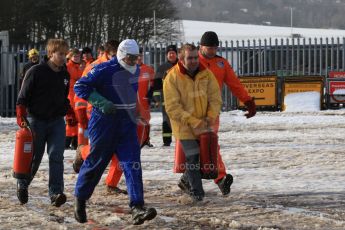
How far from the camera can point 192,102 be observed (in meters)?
8.11

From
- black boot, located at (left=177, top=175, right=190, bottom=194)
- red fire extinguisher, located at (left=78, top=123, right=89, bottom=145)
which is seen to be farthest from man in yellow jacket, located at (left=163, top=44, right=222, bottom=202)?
red fire extinguisher, located at (left=78, top=123, right=89, bottom=145)

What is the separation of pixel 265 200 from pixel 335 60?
57.7 ft

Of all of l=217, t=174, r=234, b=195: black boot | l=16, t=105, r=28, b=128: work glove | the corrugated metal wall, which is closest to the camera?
l=16, t=105, r=28, b=128: work glove

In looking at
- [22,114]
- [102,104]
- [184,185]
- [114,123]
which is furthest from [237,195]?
[22,114]

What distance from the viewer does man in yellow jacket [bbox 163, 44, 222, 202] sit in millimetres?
8039

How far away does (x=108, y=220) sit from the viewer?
722 centimetres

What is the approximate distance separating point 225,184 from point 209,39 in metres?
1.51

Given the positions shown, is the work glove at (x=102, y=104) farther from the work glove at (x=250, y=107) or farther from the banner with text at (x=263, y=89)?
the banner with text at (x=263, y=89)

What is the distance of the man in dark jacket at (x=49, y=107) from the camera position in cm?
814

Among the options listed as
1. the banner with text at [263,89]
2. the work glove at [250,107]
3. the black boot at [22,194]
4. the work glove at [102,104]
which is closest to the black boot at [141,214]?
the work glove at [102,104]

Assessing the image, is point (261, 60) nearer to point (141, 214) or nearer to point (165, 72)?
point (165, 72)

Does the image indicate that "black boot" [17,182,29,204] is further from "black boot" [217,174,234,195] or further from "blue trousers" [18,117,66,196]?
"black boot" [217,174,234,195]

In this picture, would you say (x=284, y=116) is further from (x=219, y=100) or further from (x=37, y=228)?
(x=37, y=228)

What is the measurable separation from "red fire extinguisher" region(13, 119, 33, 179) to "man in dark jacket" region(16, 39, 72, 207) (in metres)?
0.07
